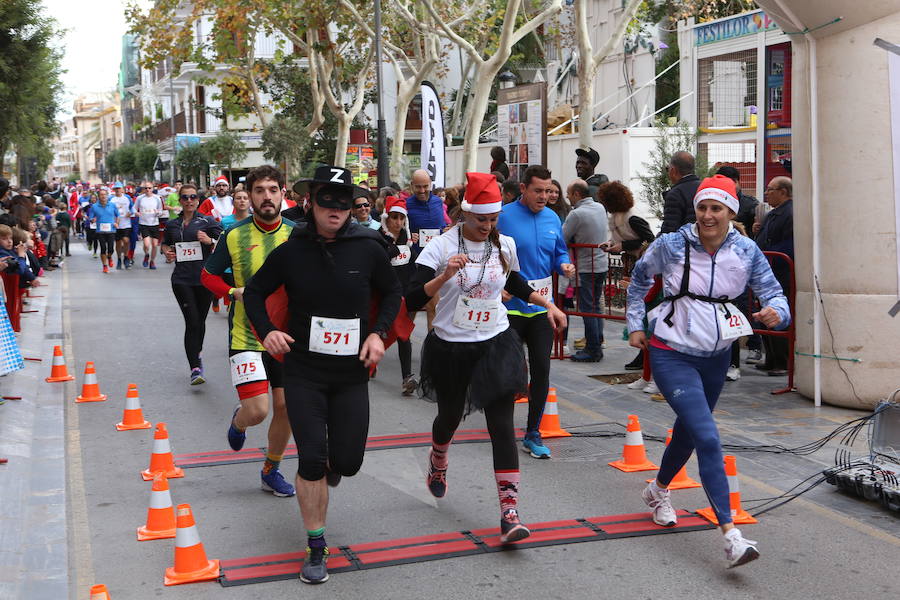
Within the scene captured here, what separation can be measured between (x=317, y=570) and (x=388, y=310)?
1317mm

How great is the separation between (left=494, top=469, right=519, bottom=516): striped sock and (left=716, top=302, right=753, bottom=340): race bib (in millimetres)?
1309

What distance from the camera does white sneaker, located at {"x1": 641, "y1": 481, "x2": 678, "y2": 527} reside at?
6.00 meters

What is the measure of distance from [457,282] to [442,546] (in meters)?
1.44

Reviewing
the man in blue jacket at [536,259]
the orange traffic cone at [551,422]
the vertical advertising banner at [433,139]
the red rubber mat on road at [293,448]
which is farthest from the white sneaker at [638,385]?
the vertical advertising banner at [433,139]

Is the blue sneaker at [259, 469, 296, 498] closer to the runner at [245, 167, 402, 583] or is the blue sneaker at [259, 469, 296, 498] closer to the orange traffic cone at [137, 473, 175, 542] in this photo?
the orange traffic cone at [137, 473, 175, 542]

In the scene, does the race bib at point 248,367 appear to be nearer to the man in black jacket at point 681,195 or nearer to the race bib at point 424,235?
the man in black jacket at point 681,195

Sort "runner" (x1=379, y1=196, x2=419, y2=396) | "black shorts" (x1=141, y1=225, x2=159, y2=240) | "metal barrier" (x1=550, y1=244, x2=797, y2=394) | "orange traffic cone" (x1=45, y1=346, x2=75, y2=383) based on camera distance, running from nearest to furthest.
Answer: "metal barrier" (x1=550, y1=244, x2=797, y2=394), "runner" (x1=379, y1=196, x2=419, y2=396), "orange traffic cone" (x1=45, y1=346, x2=75, y2=383), "black shorts" (x1=141, y1=225, x2=159, y2=240)

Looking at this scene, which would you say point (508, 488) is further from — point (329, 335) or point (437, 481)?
point (329, 335)

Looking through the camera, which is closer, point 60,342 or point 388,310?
point 388,310

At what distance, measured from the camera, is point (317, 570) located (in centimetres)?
517

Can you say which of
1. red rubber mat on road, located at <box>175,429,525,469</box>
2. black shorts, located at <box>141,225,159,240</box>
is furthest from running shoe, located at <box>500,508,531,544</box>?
black shorts, located at <box>141,225,159,240</box>

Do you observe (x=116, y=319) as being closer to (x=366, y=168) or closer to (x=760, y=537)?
(x=760, y=537)

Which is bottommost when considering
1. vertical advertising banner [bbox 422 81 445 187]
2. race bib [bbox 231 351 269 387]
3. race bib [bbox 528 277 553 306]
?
race bib [bbox 231 351 269 387]

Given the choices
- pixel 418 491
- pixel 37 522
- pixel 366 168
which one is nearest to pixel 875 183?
pixel 418 491
